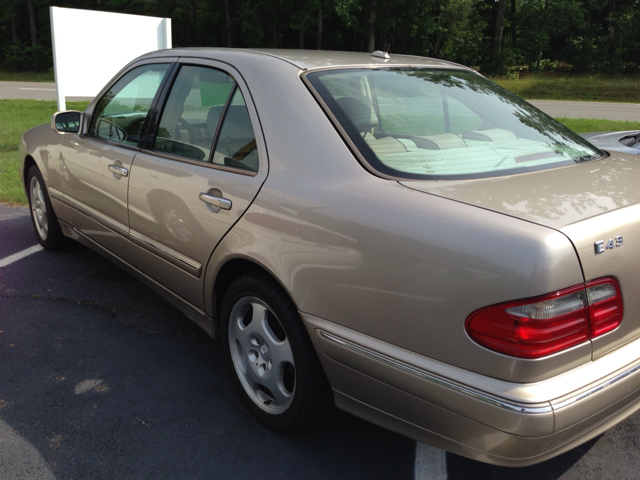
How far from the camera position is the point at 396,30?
37.8 metres

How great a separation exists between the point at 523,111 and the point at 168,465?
2317 mm

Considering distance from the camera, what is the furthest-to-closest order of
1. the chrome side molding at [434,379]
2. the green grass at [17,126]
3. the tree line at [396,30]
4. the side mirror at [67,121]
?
the tree line at [396,30]
the green grass at [17,126]
the side mirror at [67,121]
the chrome side molding at [434,379]

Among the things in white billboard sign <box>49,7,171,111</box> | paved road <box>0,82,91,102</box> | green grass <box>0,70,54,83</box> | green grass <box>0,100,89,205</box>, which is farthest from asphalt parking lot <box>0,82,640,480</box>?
green grass <box>0,70,54,83</box>

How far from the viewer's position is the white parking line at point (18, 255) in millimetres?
4602

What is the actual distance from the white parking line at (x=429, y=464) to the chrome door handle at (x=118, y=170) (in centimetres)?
213

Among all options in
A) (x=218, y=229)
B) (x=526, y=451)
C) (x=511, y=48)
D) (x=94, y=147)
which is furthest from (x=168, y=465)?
(x=511, y=48)

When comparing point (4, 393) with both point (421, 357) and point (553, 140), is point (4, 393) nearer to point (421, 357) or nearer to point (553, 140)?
point (421, 357)

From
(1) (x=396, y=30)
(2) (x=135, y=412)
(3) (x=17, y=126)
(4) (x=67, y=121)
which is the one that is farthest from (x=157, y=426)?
(1) (x=396, y=30)

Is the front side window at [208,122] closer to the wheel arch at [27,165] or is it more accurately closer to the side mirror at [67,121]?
the side mirror at [67,121]

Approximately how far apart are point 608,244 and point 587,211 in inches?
5.1

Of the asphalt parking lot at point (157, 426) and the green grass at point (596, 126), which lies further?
the green grass at point (596, 126)

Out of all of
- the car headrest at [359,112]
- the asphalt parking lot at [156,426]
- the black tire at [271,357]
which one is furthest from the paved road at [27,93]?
the car headrest at [359,112]

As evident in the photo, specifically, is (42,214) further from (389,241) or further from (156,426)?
(389,241)

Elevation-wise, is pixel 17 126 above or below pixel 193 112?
below
